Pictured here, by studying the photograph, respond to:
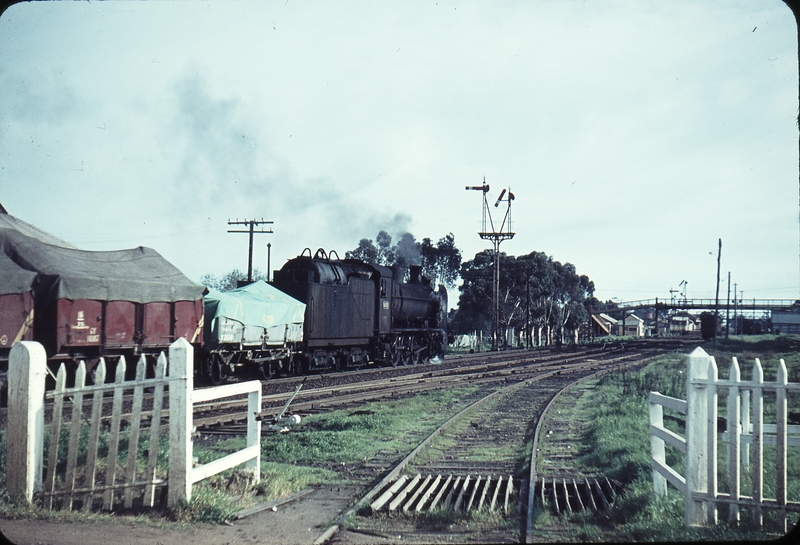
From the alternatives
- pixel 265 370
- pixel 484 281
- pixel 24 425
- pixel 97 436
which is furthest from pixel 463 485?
pixel 484 281

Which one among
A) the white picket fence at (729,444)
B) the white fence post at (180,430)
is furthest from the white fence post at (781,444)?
the white fence post at (180,430)

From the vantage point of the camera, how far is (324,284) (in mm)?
21219

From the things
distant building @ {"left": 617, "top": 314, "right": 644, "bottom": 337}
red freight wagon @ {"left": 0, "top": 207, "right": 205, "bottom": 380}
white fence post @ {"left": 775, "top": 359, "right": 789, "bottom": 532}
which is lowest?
distant building @ {"left": 617, "top": 314, "right": 644, "bottom": 337}

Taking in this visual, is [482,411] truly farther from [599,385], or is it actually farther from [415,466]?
[599,385]

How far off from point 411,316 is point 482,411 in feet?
49.4

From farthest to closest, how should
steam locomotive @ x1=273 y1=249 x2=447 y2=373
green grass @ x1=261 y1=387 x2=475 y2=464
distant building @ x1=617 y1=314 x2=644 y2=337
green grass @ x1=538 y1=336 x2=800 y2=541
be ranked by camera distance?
distant building @ x1=617 y1=314 x2=644 y2=337 → steam locomotive @ x1=273 y1=249 x2=447 y2=373 → green grass @ x1=261 y1=387 x2=475 y2=464 → green grass @ x1=538 y1=336 x2=800 y2=541

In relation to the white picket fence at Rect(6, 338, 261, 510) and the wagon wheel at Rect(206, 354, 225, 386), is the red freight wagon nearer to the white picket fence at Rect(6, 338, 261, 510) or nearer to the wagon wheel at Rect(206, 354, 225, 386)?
the wagon wheel at Rect(206, 354, 225, 386)

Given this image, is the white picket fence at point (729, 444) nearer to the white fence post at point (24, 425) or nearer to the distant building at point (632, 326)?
the white fence post at point (24, 425)

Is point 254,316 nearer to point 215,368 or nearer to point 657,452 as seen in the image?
point 215,368

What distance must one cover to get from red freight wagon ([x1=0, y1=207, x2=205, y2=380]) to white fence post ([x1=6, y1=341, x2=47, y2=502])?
22.6 ft

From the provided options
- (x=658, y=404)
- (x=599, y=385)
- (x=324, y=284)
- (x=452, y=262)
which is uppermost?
(x=452, y=262)

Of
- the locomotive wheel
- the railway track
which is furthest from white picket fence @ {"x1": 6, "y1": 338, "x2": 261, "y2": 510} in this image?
the locomotive wheel

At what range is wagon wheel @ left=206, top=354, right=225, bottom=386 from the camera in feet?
55.7

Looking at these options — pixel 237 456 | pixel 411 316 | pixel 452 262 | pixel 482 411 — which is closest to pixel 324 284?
pixel 411 316
